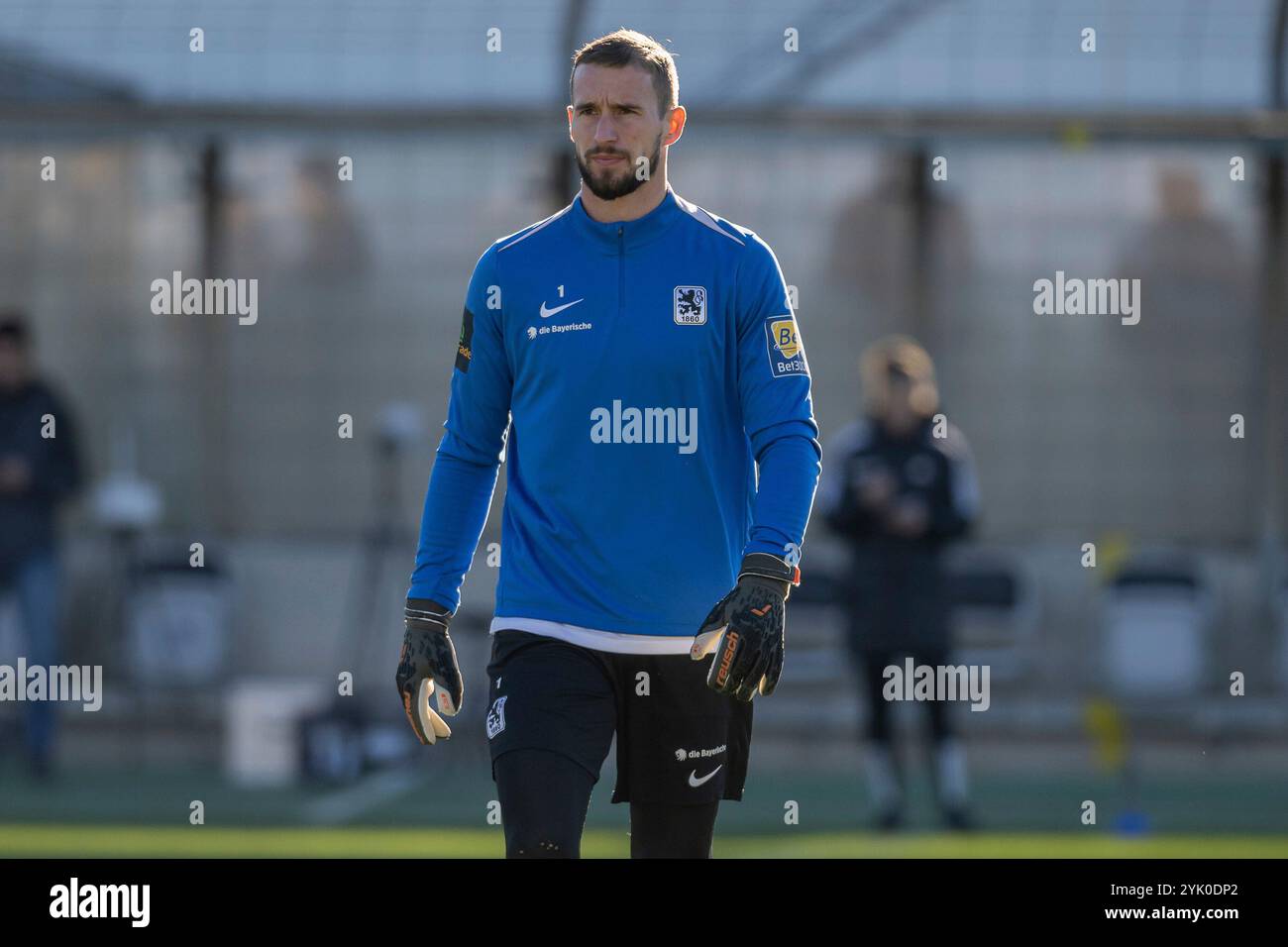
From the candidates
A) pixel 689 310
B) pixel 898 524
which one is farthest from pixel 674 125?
pixel 898 524

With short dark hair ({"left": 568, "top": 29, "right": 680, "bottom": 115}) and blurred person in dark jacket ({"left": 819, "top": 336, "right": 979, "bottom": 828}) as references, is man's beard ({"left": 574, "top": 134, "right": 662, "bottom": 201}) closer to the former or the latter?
short dark hair ({"left": 568, "top": 29, "right": 680, "bottom": 115})

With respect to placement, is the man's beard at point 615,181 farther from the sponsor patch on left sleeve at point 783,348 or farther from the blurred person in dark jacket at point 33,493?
the blurred person in dark jacket at point 33,493

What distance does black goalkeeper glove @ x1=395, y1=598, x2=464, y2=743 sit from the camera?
416cm

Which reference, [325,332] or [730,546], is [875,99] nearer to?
[325,332]

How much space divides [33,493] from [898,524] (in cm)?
434

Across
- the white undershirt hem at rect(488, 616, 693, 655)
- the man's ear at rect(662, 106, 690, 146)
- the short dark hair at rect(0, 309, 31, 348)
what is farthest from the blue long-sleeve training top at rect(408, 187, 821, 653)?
the short dark hair at rect(0, 309, 31, 348)

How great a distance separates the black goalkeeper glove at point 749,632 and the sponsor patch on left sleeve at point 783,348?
0.40m

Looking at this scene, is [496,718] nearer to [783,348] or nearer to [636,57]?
[783,348]

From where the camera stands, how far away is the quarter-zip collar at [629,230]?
13.6 ft

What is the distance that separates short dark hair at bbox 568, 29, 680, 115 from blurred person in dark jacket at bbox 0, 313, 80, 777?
6.55m

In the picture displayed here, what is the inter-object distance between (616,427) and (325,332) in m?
8.17

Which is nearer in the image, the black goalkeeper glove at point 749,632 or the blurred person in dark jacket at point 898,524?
the black goalkeeper glove at point 749,632

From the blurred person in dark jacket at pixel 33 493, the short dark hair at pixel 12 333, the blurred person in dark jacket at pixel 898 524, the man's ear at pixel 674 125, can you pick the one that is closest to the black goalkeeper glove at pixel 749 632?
the man's ear at pixel 674 125

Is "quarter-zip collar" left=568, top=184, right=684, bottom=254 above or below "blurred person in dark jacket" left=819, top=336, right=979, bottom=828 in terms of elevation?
above
